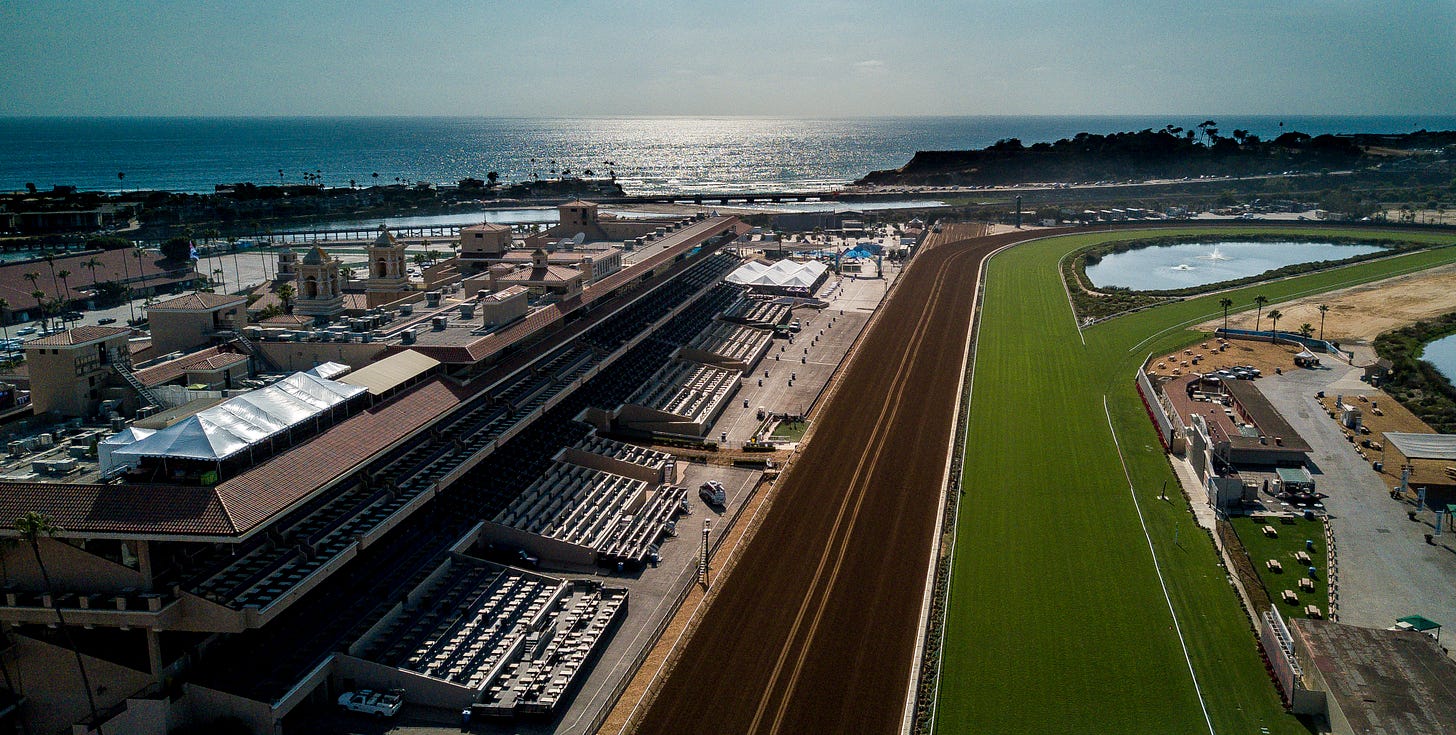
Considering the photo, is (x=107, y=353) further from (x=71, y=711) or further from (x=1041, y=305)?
(x=1041, y=305)

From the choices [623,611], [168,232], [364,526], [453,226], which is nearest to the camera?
[364,526]

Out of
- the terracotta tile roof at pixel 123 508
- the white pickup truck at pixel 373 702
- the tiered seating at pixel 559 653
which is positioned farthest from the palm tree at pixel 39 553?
the tiered seating at pixel 559 653

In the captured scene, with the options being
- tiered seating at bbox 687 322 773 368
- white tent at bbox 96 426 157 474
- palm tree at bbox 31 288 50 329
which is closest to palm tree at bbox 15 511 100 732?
white tent at bbox 96 426 157 474

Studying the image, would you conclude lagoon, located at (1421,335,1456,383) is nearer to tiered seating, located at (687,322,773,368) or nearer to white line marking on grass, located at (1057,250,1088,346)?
white line marking on grass, located at (1057,250,1088,346)

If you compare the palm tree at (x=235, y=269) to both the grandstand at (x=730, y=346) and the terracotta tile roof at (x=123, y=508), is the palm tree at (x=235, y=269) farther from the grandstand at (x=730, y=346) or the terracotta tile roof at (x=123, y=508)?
the terracotta tile roof at (x=123, y=508)

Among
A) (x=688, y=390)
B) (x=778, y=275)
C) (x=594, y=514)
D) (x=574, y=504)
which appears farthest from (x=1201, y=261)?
(x=574, y=504)

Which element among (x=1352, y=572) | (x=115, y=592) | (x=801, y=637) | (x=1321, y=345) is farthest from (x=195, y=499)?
(x=1321, y=345)
